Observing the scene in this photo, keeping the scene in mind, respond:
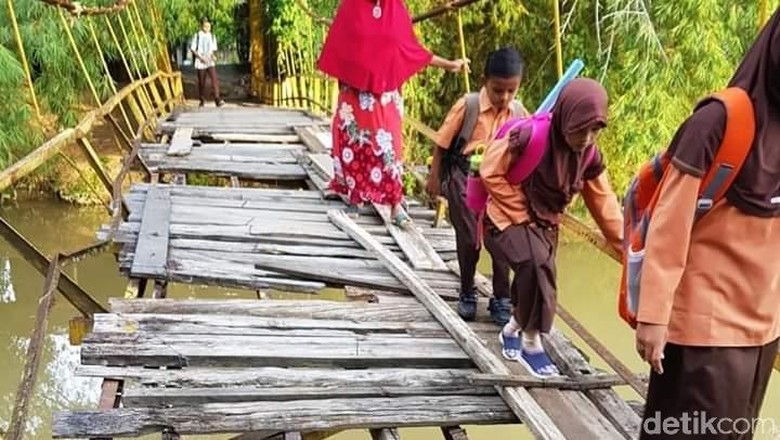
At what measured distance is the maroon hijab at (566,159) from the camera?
1923 mm

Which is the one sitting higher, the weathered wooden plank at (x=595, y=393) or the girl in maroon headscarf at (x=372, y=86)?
the girl in maroon headscarf at (x=372, y=86)

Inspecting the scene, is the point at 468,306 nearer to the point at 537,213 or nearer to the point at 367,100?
the point at 537,213

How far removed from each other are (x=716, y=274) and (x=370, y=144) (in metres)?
2.48

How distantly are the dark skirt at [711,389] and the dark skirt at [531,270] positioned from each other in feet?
2.32

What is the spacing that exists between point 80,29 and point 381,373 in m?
6.40

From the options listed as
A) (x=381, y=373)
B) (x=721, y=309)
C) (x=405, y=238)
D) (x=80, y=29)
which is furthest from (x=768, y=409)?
(x=80, y=29)

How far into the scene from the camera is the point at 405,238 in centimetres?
344

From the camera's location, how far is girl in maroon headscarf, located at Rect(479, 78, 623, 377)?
215 centimetres

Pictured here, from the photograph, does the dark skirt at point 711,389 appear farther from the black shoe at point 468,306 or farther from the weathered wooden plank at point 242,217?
the weathered wooden plank at point 242,217

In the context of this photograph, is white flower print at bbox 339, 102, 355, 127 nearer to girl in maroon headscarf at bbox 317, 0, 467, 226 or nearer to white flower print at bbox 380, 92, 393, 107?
girl in maroon headscarf at bbox 317, 0, 467, 226

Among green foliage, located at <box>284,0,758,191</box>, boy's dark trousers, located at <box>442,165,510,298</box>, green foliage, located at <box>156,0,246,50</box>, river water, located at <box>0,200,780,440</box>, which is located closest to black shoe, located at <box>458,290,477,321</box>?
boy's dark trousers, located at <box>442,165,510,298</box>

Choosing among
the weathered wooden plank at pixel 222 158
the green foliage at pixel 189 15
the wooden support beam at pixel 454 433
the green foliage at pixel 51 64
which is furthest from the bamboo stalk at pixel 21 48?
the green foliage at pixel 189 15

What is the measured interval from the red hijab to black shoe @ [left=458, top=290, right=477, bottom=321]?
1295 mm

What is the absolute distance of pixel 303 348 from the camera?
229 cm
